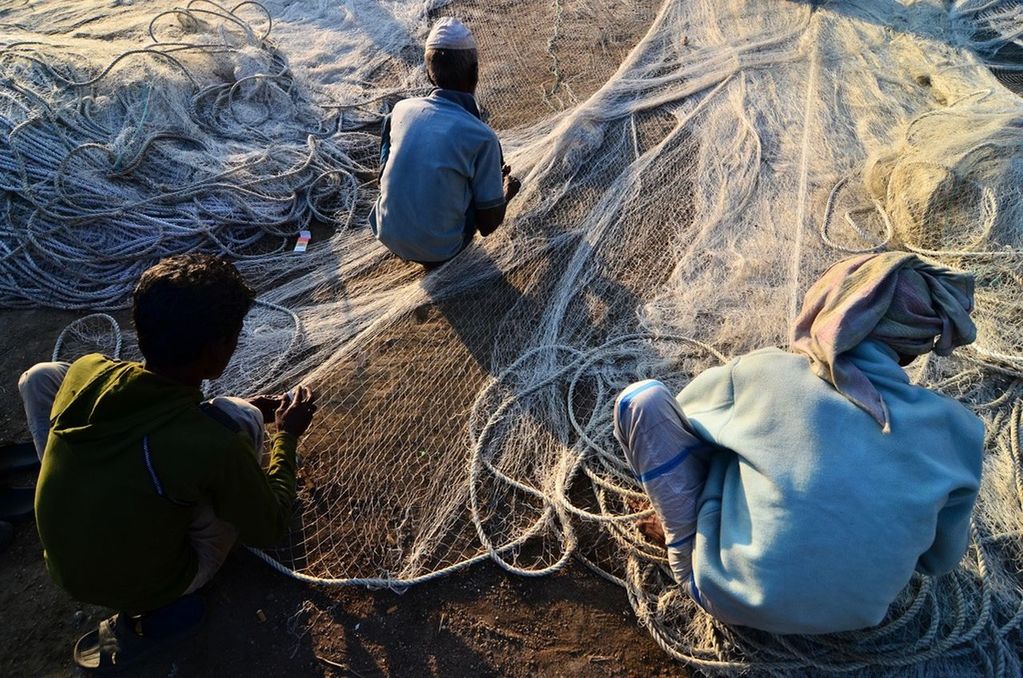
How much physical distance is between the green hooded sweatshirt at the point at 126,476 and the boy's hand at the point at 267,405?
52 centimetres

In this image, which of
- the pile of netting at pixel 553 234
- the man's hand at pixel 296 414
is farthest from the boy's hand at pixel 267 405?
the pile of netting at pixel 553 234

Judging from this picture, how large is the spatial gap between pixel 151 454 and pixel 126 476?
8cm

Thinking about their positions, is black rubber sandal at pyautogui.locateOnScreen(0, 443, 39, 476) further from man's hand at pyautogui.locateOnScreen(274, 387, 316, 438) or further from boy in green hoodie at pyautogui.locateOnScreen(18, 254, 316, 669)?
man's hand at pyautogui.locateOnScreen(274, 387, 316, 438)

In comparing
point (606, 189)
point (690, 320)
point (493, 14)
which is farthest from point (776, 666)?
point (493, 14)

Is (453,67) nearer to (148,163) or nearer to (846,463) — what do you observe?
(148,163)

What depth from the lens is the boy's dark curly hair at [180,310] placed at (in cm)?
155

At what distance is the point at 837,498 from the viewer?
1.48 meters

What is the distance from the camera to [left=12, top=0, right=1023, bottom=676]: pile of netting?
7.16 feet

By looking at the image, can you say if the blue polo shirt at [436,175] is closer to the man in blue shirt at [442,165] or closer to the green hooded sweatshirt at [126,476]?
the man in blue shirt at [442,165]

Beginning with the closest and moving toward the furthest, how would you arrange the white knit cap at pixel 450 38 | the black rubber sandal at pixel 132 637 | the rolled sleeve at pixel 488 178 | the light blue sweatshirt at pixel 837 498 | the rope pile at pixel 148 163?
the light blue sweatshirt at pixel 837 498
the black rubber sandal at pixel 132 637
the white knit cap at pixel 450 38
the rolled sleeve at pixel 488 178
the rope pile at pixel 148 163

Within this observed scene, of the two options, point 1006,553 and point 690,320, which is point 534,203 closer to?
point 690,320

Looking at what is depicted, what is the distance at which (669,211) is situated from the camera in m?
3.28

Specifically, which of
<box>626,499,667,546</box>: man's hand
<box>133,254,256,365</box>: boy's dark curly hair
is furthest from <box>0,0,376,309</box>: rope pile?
<box>626,499,667,546</box>: man's hand

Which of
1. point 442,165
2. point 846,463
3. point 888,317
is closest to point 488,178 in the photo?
point 442,165
